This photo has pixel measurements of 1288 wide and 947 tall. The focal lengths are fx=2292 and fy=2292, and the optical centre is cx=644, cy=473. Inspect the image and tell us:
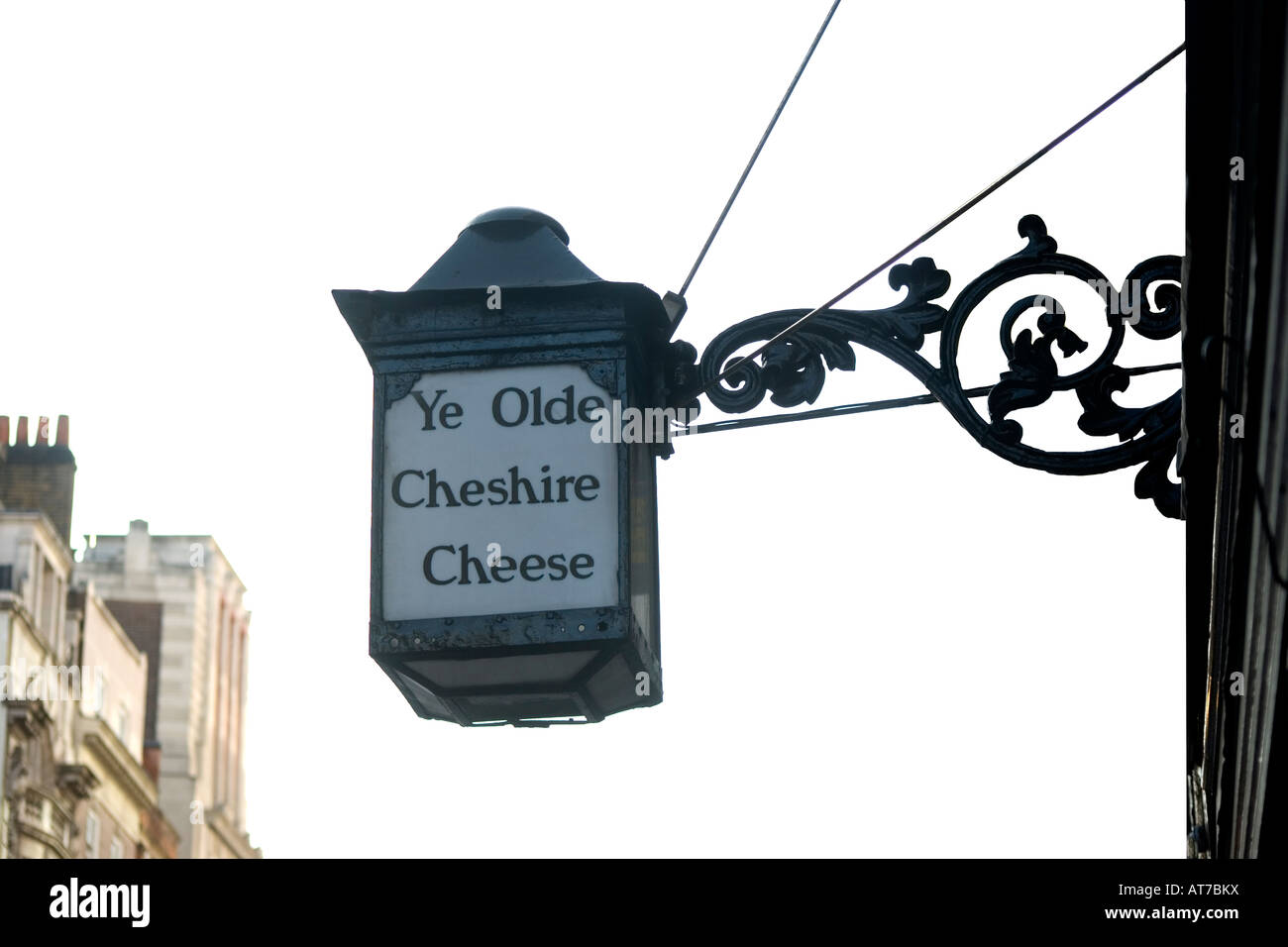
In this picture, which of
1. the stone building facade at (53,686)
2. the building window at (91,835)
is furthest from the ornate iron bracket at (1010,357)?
the building window at (91,835)

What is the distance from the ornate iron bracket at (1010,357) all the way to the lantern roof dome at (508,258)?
1.48 feet

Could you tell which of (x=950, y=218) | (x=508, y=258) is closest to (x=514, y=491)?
(x=508, y=258)

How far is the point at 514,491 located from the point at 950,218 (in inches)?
53.1

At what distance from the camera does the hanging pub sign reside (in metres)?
5.92

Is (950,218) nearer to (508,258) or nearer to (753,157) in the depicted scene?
(753,157)

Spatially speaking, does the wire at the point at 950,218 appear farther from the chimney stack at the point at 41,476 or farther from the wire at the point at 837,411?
the chimney stack at the point at 41,476

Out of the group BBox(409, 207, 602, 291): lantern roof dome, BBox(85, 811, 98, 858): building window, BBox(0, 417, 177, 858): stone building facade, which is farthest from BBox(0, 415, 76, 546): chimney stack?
BBox(409, 207, 602, 291): lantern roof dome

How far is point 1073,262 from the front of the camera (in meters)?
6.00

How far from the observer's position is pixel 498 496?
6.09 m

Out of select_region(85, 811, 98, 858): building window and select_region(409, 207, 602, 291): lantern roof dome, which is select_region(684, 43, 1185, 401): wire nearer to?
select_region(409, 207, 602, 291): lantern roof dome
